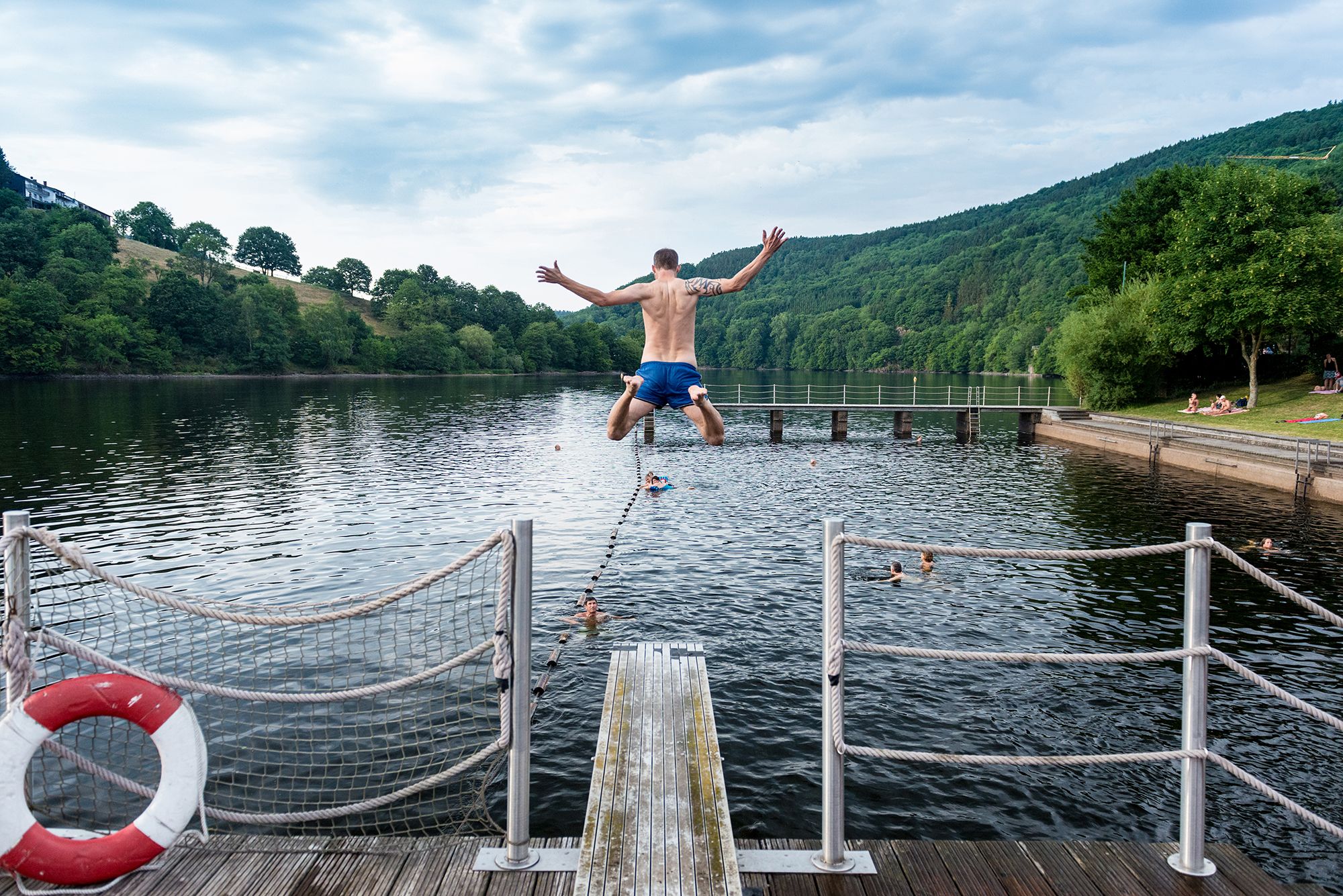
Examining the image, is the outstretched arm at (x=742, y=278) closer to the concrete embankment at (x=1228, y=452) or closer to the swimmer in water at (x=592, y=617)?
the swimmer in water at (x=592, y=617)

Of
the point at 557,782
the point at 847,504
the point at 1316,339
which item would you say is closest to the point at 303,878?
the point at 557,782

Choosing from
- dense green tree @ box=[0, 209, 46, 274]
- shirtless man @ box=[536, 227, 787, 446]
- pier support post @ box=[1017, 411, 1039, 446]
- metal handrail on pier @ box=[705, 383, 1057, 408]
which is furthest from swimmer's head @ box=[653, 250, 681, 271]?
dense green tree @ box=[0, 209, 46, 274]

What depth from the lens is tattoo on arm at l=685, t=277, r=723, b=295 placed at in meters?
8.74

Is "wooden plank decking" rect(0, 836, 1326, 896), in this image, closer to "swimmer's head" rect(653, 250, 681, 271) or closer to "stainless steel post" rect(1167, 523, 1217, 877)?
"stainless steel post" rect(1167, 523, 1217, 877)

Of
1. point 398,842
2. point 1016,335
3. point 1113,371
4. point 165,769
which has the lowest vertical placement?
point 398,842

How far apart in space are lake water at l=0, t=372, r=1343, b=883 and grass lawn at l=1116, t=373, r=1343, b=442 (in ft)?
20.1

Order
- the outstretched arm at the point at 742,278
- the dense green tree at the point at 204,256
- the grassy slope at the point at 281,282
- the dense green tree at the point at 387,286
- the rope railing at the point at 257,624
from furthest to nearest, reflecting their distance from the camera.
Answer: the dense green tree at the point at 387,286
the grassy slope at the point at 281,282
the dense green tree at the point at 204,256
the outstretched arm at the point at 742,278
the rope railing at the point at 257,624

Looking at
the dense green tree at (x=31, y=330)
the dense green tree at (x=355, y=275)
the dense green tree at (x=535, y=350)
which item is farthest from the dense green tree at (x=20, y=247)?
the dense green tree at (x=535, y=350)

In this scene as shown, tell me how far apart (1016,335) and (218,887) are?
557 feet

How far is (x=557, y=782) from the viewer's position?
31.7 ft

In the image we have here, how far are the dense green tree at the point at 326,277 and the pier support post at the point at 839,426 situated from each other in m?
157

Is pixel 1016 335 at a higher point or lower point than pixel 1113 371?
higher

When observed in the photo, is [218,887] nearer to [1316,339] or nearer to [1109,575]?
[1109,575]

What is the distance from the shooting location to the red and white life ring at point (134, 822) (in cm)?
464
